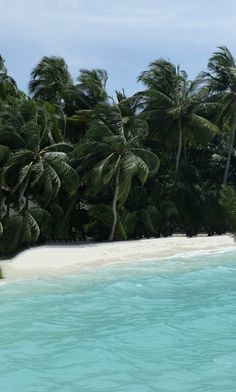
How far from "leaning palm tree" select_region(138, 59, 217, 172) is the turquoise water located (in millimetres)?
14023

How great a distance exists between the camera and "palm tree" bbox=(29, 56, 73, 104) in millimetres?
30766

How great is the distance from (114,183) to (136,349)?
1678 centimetres

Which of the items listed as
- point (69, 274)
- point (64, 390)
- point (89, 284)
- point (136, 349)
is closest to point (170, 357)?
point (136, 349)

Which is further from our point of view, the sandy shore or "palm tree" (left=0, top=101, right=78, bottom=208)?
"palm tree" (left=0, top=101, right=78, bottom=208)

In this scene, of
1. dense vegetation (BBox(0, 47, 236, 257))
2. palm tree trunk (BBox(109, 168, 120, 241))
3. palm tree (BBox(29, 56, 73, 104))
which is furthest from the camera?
palm tree (BBox(29, 56, 73, 104))

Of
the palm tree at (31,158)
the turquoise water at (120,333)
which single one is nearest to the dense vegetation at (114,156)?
the palm tree at (31,158)

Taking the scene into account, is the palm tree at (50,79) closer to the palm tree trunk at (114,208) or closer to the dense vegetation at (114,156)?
the dense vegetation at (114,156)

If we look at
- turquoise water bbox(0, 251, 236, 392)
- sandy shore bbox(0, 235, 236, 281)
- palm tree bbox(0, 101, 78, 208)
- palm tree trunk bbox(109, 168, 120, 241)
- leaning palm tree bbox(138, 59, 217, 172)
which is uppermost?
leaning palm tree bbox(138, 59, 217, 172)

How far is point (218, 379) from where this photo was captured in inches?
307

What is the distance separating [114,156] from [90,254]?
592 centimetres

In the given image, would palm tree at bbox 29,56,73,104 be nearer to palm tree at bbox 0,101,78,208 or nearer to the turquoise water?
palm tree at bbox 0,101,78,208

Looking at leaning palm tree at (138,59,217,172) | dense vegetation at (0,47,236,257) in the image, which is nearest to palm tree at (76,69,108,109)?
dense vegetation at (0,47,236,257)

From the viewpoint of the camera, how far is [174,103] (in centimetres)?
2977

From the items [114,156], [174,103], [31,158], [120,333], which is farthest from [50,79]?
[120,333]
